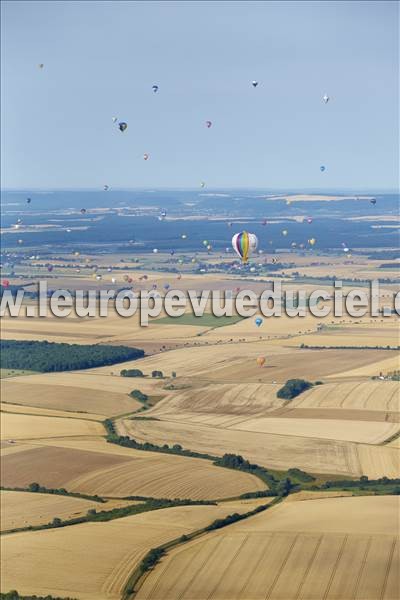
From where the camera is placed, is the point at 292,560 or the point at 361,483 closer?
the point at 292,560

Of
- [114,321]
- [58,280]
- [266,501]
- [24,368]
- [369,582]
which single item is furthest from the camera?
[58,280]

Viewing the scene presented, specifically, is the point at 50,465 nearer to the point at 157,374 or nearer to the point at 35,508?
the point at 35,508

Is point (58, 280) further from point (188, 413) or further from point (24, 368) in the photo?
point (188, 413)

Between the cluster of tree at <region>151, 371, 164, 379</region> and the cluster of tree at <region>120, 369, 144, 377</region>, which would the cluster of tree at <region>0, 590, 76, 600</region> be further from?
the cluster of tree at <region>120, 369, 144, 377</region>

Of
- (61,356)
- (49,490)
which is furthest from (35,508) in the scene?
(61,356)

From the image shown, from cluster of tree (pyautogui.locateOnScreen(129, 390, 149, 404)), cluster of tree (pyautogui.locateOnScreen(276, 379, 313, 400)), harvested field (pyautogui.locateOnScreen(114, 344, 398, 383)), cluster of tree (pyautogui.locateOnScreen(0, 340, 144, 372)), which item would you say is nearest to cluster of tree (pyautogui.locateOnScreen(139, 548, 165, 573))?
cluster of tree (pyautogui.locateOnScreen(129, 390, 149, 404))

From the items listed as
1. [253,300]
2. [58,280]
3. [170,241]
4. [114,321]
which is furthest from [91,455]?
[170,241]
